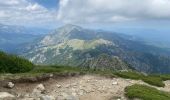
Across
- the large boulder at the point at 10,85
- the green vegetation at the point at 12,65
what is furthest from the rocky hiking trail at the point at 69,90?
the green vegetation at the point at 12,65

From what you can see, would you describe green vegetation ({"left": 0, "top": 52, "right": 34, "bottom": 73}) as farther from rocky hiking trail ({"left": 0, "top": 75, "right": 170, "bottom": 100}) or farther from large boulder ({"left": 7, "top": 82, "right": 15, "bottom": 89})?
large boulder ({"left": 7, "top": 82, "right": 15, "bottom": 89})

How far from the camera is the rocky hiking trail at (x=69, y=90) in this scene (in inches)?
999

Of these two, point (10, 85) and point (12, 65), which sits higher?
point (12, 65)

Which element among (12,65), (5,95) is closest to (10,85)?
(5,95)

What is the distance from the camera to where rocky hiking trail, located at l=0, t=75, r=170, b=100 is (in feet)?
83.3

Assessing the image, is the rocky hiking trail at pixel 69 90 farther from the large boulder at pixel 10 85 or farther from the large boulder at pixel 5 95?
the large boulder at pixel 10 85

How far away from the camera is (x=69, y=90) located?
96.0ft

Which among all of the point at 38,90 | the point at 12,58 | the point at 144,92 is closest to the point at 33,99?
the point at 38,90

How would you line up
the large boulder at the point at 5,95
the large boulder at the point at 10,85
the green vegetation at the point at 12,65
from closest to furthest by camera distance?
the large boulder at the point at 5,95 → the large boulder at the point at 10,85 → the green vegetation at the point at 12,65

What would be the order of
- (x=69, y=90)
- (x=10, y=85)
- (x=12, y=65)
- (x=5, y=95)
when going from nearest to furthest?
(x=5, y=95) → (x=10, y=85) → (x=69, y=90) → (x=12, y=65)

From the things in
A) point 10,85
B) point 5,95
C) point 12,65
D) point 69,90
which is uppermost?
point 12,65

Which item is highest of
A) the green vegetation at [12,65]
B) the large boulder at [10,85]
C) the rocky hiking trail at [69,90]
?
the green vegetation at [12,65]

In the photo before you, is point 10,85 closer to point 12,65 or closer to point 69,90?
point 69,90

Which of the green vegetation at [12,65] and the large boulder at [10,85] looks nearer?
the large boulder at [10,85]
